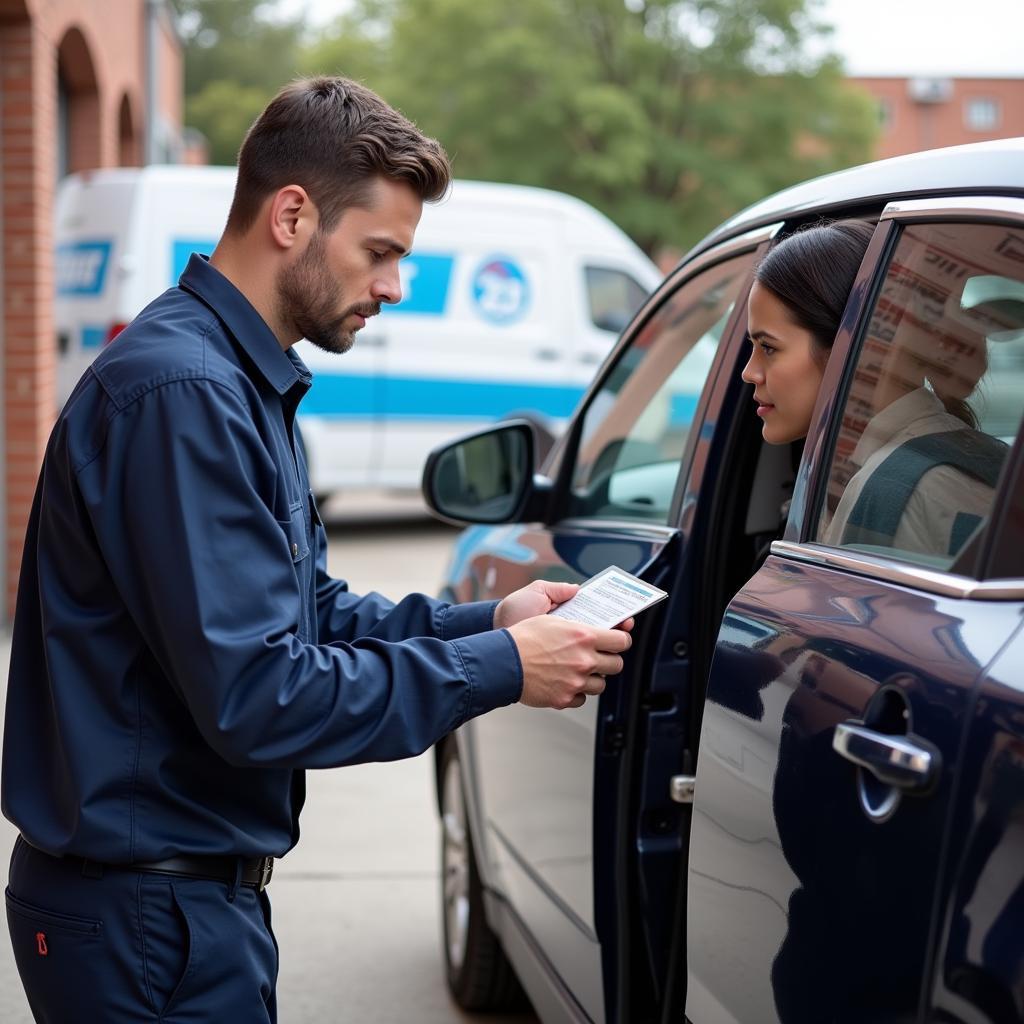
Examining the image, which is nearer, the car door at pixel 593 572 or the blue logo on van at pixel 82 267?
the car door at pixel 593 572

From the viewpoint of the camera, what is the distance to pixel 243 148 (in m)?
2.12

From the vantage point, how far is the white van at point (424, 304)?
10.7 m

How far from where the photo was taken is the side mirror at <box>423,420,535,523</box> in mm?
3445

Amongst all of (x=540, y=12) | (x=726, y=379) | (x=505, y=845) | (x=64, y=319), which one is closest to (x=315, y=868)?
(x=505, y=845)

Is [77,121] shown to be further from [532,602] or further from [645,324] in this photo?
[532,602]

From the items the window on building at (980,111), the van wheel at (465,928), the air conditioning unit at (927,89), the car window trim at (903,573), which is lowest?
the van wheel at (465,928)

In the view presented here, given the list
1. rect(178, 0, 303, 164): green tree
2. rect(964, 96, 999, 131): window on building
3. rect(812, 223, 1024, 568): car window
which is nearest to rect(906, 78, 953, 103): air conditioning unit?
rect(964, 96, 999, 131): window on building

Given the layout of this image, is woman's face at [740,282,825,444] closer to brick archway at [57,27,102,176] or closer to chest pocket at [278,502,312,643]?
chest pocket at [278,502,312,643]

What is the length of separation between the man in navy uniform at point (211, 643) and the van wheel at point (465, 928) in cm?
169

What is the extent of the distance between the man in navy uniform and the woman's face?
0.47 m

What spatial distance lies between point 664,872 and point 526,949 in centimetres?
79

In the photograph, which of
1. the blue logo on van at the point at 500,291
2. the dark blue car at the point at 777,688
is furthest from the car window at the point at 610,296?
the dark blue car at the point at 777,688

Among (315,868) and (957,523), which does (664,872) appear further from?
(315,868)

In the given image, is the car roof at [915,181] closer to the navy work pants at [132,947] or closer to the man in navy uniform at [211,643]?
the man in navy uniform at [211,643]
